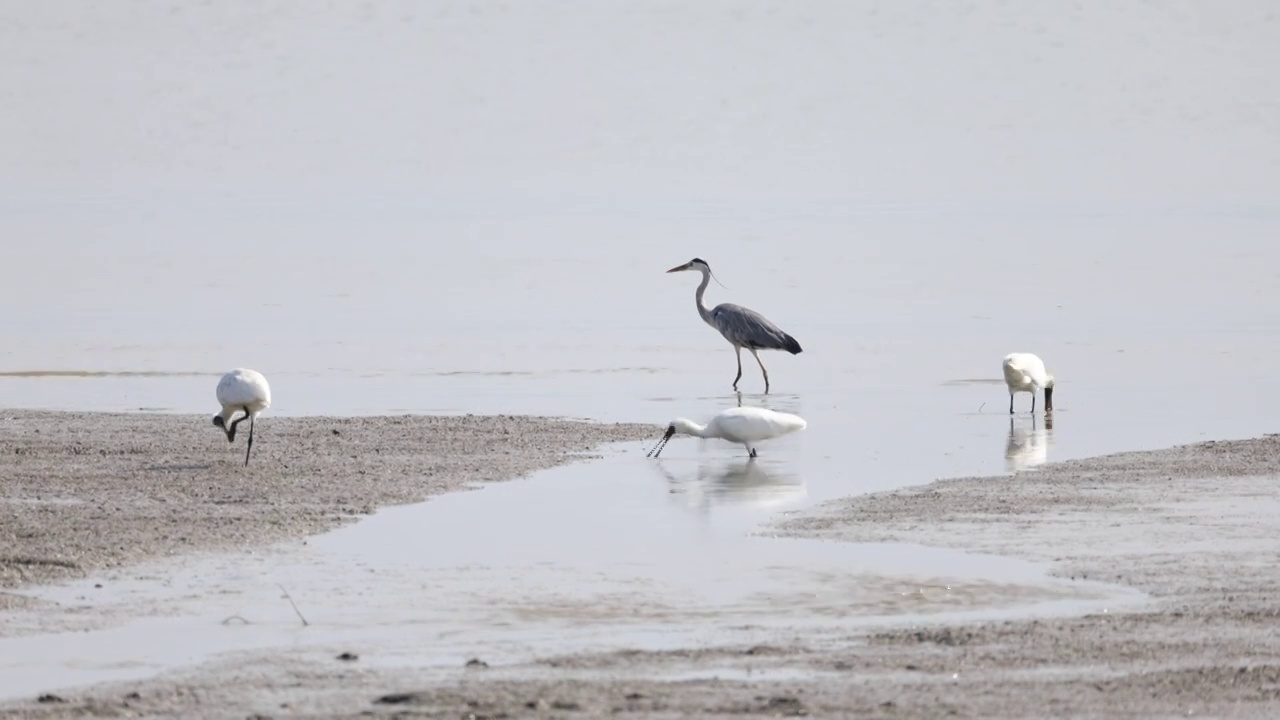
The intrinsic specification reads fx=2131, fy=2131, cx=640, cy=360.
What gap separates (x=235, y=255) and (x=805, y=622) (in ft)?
106

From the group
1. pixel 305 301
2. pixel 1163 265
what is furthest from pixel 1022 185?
pixel 305 301

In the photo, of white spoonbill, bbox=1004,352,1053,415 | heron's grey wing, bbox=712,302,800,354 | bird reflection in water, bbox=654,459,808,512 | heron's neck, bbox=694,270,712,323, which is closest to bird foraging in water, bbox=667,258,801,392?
heron's grey wing, bbox=712,302,800,354

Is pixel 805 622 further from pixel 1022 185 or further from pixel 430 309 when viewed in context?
pixel 1022 185

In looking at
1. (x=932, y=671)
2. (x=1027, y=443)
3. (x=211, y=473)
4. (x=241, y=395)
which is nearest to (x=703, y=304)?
(x=1027, y=443)

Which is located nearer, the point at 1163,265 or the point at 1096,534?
the point at 1096,534

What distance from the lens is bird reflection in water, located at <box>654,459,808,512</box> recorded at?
12.3 m

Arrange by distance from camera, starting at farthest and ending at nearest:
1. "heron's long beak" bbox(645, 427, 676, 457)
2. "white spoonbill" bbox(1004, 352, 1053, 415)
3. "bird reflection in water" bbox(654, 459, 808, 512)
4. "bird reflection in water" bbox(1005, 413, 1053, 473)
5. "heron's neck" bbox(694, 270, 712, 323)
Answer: "heron's neck" bbox(694, 270, 712, 323)
"white spoonbill" bbox(1004, 352, 1053, 415)
"heron's long beak" bbox(645, 427, 676, 457)
"bird reflection in water" bbox(1005, 413, 1053, 473)
"bird reflection in water" bbox(654, 459, 808, 512)

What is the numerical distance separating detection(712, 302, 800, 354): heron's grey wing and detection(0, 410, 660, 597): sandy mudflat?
19.0 ft

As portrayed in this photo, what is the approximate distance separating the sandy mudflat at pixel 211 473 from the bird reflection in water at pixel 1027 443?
2.72 m

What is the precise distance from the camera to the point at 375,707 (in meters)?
7.14

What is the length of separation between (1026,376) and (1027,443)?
6.05 ft

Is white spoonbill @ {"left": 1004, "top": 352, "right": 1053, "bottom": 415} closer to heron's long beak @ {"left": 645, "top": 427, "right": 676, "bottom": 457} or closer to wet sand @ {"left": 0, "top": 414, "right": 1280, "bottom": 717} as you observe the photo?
heron's long beak @ {"left": 645, "top": 427, "right": 676, "bottom": 457}

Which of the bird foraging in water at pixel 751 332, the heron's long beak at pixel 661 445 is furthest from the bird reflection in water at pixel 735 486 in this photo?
the bird foraging in water at pixel 751 332

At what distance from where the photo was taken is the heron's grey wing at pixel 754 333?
868 inches
